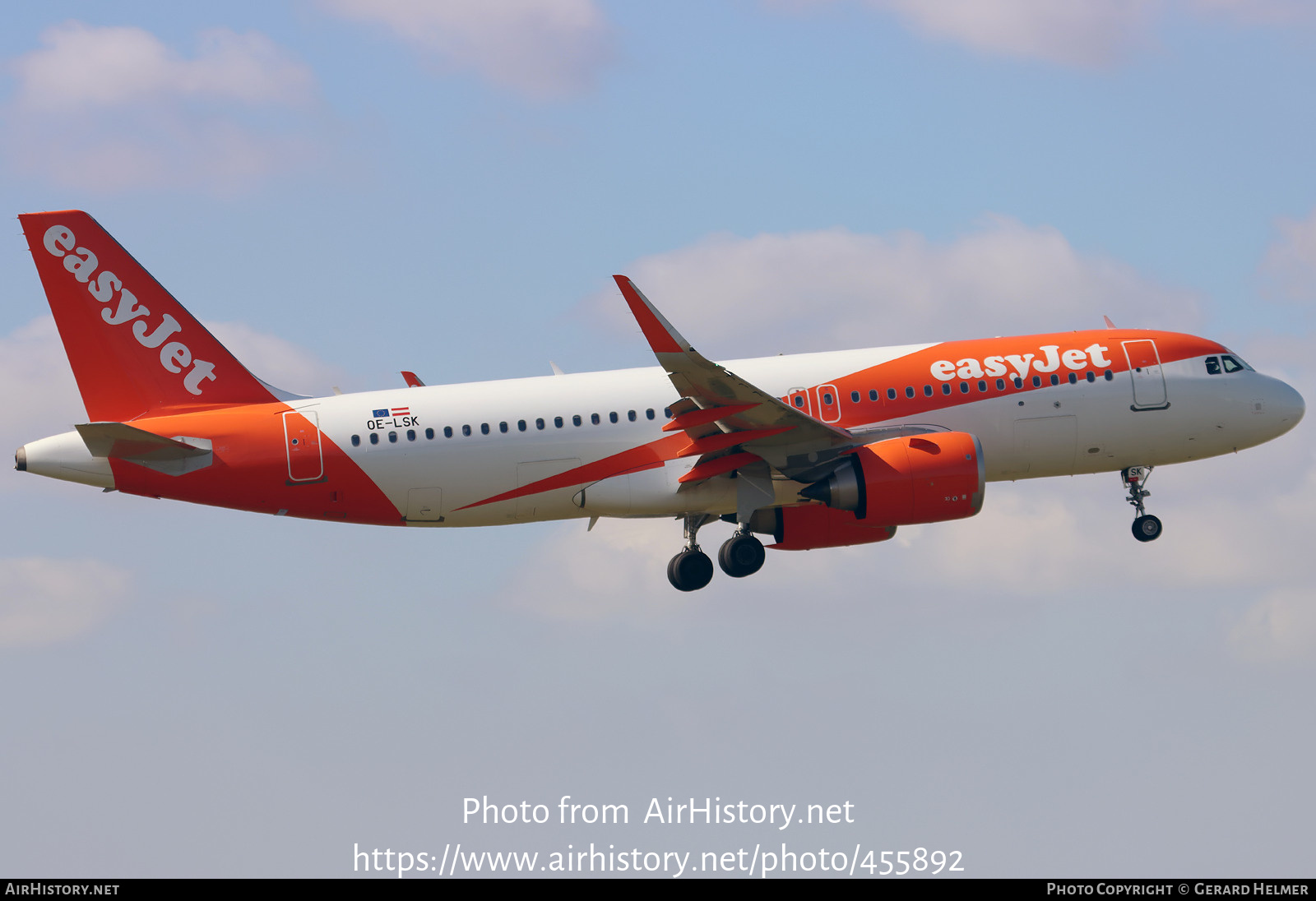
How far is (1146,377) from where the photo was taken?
44.7m

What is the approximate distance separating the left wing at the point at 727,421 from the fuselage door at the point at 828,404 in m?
0.32

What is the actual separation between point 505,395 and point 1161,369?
60.3 ft

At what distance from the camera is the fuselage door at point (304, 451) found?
42.0 m

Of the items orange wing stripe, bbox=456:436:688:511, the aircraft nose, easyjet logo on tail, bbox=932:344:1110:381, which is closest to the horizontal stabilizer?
orange wing stripe, bbox=456:436:688:511

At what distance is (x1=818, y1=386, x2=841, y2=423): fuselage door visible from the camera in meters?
43.1

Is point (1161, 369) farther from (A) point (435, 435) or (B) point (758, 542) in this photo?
(A) point (435, 435)

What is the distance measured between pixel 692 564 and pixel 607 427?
6057 millimetres

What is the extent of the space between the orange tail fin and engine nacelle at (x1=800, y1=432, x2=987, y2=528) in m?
16.0

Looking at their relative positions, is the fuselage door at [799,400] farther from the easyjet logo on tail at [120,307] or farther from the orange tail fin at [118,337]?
the easyjet logo on tail at [120,307]

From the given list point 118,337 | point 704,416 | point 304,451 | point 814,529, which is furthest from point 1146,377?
point 118,337

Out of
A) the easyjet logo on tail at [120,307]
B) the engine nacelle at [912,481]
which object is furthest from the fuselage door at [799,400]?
the easyjet logo on tail at [120,307]

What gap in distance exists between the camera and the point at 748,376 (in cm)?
4341

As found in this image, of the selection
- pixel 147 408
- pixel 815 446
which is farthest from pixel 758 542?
pixel 147 408

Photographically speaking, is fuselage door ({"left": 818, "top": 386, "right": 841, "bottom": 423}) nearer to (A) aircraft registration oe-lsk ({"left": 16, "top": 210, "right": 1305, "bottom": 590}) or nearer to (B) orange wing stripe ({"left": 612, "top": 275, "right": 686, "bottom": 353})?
(A) aircraft registration oe-lsk ({"left": 16, "top": 210, "right": 1305, "bottom": 590})
